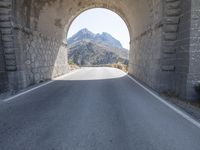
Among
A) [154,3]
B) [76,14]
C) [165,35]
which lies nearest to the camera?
[165,35]

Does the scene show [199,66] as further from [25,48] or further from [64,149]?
[25,48]

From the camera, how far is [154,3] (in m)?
12.3

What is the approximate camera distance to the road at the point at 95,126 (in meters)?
4.57

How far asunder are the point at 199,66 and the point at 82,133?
5696 mm

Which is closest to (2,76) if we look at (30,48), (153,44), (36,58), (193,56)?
(30,48)

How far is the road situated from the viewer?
457cm

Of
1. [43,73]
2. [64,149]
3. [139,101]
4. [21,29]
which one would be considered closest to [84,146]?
[64,149]

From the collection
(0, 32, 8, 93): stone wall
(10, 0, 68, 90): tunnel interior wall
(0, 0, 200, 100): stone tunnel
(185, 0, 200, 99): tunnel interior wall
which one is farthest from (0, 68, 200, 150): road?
(10, 0, 68, 90): tunnel interior wall

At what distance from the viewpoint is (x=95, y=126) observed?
226 inches

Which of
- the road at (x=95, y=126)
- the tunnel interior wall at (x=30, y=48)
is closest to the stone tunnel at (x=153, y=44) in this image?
the tunnel interior wall at (x=30, y=48)

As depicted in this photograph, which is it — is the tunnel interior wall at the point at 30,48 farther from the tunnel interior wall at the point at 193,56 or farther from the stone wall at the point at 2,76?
the tunnel interior wall at the point at 193,56

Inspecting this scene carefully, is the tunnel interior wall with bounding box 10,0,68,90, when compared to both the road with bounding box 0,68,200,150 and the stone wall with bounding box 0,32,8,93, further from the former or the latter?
the road with bounding box 0,68,200,150

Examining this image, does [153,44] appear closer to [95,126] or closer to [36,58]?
[36,58]

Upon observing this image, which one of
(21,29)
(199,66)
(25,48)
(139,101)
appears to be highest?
(21,29)
